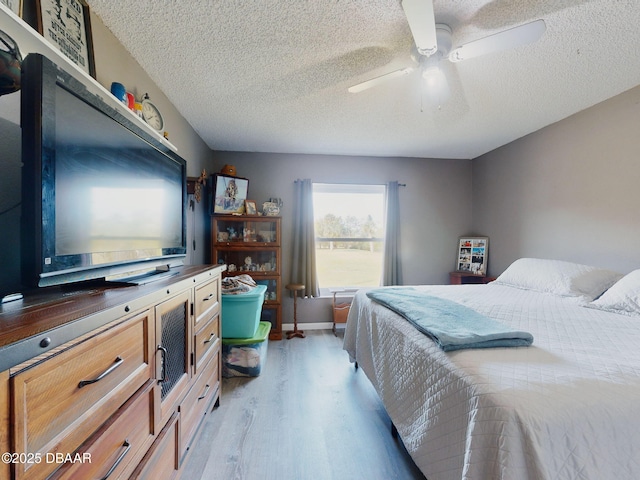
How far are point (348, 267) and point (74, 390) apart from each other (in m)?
3.54

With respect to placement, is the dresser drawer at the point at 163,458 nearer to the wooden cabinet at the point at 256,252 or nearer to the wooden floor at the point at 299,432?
the wooden floor at the point at 299,432

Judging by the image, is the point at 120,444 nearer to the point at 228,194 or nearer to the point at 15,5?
the point at 15,5

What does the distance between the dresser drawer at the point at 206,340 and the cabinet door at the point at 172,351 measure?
124mm

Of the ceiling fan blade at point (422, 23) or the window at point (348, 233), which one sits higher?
the ceiling fan blade at point (422, 23)

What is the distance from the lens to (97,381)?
733mm

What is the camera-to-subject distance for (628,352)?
116cm

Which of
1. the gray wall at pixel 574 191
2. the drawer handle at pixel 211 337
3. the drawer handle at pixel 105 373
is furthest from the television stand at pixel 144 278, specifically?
the gray wall at pixel 574 191

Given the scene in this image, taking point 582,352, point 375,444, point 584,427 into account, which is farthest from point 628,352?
point 375,444

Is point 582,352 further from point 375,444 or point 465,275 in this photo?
point 465,275

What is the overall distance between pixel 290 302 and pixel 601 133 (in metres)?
3.57

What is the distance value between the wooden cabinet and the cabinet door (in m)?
2.01

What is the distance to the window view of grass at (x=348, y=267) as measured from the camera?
3994 mm

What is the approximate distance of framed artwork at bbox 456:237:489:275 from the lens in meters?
3.81

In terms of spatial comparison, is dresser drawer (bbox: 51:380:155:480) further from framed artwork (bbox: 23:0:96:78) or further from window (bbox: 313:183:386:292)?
window (bbox: 313:183:386:292)
